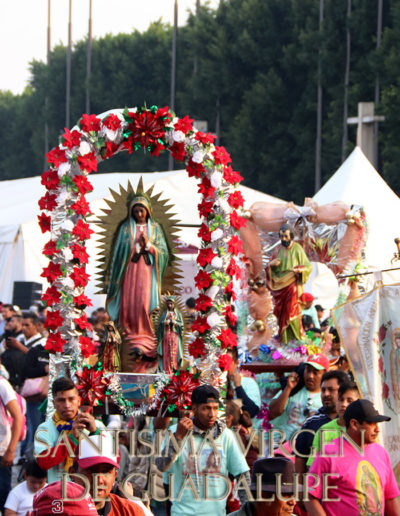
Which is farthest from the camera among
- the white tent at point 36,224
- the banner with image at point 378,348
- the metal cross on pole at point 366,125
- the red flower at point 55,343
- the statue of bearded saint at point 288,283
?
the metal cross on pole at point 366,125

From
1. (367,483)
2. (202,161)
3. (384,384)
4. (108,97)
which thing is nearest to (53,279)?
(202,161)

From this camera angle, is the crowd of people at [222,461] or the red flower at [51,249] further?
the red flower at [51,249]

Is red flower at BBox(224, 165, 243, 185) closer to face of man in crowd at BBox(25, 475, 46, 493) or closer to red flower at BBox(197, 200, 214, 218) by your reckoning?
red flower at BBox(197, 200, 214, 218)

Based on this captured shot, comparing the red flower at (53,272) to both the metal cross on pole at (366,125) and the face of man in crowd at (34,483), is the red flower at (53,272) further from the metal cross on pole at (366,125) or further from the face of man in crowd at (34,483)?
the metal cross on pole at (366,125)

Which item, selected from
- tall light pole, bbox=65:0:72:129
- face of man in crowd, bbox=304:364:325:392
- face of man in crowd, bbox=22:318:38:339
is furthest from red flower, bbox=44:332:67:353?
tall light pole, bbox=65:0:72:129

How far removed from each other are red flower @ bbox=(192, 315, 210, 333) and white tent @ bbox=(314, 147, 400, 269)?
748 cm

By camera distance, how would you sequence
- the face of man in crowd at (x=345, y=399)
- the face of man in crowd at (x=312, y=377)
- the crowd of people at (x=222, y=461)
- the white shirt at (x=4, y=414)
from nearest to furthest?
the crowd of people at (x=222, y=461), the face of man in crowd at (x=345, y=399), the white shirt at (x=4, y=414), the face of man in crowd at (x=312, y=377)

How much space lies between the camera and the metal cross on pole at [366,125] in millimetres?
25781

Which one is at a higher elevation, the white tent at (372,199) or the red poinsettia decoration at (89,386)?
the white tent at (372,199)

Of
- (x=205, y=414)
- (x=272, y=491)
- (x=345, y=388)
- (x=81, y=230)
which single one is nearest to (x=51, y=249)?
(x=81, y=230)

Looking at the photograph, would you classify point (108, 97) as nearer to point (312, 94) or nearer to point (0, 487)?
point (312, 94)

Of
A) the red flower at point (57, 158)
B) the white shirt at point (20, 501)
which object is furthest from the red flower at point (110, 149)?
the white shirt at point (20, 501)

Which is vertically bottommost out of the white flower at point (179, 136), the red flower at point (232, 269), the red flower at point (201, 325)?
the red flower at point (201, 325)

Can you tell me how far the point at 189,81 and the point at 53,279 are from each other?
3570 centimetres
